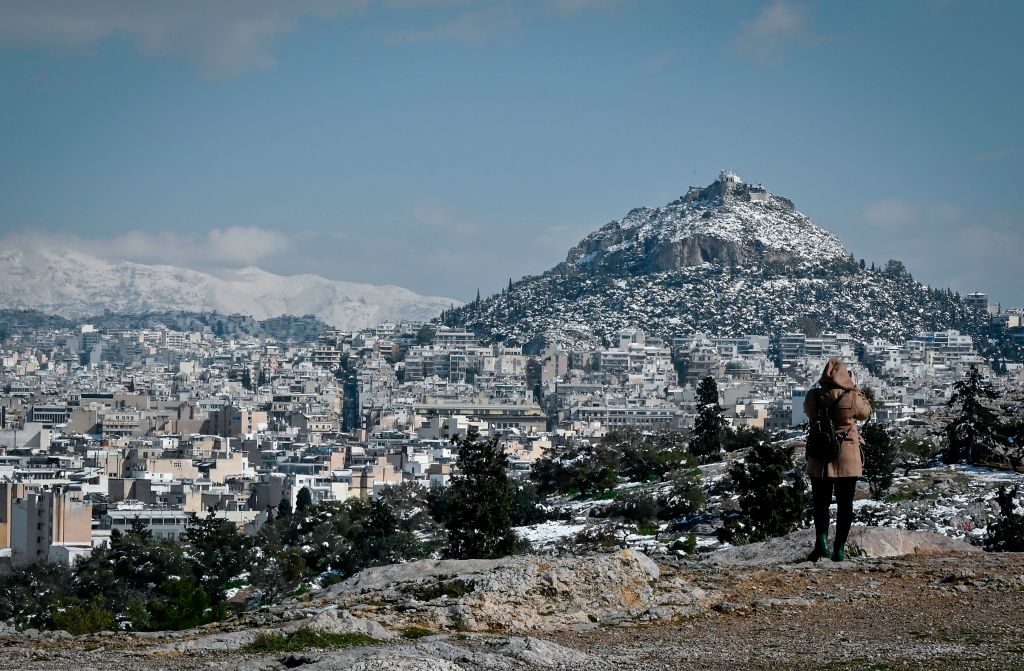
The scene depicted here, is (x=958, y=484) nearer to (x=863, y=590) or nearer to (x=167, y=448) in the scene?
(x=863, y=590)

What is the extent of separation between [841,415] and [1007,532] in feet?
36.1

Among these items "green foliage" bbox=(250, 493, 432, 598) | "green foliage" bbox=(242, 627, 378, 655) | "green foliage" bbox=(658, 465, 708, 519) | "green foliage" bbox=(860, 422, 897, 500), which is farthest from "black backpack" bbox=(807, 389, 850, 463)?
"green foliage" bbox=(658, 465, 708, 519)

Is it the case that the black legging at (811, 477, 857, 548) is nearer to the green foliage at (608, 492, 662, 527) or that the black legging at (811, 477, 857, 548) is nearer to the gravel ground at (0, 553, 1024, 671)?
the gravel ground at (0, 553, 1024, 671)

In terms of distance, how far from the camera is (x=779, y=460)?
97.8ft

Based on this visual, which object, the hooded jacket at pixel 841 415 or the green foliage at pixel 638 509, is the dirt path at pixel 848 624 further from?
the green foliage at pixel 638 509

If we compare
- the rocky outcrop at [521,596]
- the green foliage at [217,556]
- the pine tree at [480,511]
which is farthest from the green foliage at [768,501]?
the rocky outcrop at [521,596]

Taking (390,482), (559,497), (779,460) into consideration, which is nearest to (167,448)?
(390,482)

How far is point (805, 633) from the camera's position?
10.7m

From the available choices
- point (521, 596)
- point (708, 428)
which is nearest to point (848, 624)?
point (521, 596)

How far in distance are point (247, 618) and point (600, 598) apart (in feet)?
7.40

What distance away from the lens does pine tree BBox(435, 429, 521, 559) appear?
103 ft

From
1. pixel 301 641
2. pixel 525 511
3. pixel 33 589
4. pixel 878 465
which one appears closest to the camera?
pixel 301 641

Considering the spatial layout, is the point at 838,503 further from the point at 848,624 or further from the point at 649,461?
the point at 649,461

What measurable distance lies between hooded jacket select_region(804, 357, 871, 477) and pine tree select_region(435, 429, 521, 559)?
17210mm
